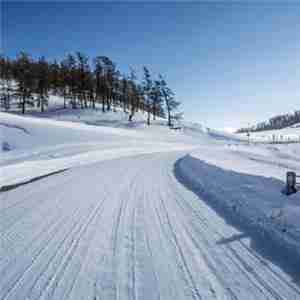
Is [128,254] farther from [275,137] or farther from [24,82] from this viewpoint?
[275,137]

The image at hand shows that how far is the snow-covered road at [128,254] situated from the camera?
2674 mm

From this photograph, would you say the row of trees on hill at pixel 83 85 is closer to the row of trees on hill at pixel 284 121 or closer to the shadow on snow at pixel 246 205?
the shadow on snow at pixel 246 205

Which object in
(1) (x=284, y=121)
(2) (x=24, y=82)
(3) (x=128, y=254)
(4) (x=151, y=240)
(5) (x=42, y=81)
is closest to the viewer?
(3) (x=128, y=254)

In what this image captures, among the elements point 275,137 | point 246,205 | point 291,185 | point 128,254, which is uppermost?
point 275,137

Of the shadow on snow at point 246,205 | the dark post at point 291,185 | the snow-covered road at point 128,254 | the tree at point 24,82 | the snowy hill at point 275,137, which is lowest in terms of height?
the snow-covered road at point 128,254

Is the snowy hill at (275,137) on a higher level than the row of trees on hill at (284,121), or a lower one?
lower

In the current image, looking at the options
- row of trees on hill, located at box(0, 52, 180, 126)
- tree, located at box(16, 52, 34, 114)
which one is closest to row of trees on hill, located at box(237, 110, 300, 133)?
row of trees on hill, located at box(0, 52, 180, 126)

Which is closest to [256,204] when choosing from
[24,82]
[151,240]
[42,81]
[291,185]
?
[291,185]

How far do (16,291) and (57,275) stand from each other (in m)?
0.47

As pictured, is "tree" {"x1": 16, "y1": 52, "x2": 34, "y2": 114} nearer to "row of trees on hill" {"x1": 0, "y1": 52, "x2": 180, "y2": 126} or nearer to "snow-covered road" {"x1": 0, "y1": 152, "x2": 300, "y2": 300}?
"row of trees on hill" {"x1": 0, "y1": 52, "x2": 180, "y2": 126}

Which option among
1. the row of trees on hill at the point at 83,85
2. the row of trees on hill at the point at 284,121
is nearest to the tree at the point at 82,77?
the row of trees on hill at the point at 83,85

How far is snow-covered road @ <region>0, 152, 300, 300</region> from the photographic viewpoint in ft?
8.77

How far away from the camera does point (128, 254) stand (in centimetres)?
345

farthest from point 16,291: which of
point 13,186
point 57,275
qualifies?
point 13,186
